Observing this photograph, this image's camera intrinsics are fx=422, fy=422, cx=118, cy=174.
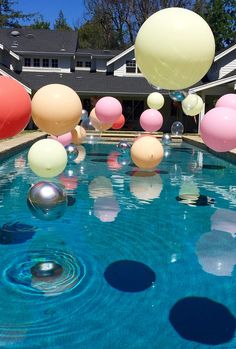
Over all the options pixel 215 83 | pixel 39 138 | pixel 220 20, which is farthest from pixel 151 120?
pixel 220 20

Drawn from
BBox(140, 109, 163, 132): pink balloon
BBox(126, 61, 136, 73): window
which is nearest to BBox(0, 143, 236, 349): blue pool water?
BBox(140, 109, 163, 132): pink balloon

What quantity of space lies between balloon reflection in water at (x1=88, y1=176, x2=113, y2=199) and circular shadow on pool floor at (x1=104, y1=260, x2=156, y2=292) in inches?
157

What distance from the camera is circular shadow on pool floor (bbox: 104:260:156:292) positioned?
4.98 meters

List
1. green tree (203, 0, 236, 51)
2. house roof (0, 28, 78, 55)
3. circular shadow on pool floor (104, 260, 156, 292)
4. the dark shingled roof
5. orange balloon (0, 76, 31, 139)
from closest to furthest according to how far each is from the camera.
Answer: orange balloon (0, 76, 31, 139)
circular shadow on pool floor (104, 260, 156, 292)
the dark shingled roof
house roof (0, 28, 78, 55)
green tree (203, 0, 236, 51)

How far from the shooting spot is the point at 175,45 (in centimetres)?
389

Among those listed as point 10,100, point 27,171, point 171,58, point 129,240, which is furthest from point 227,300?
point 27,171

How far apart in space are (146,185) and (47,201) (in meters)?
5.96

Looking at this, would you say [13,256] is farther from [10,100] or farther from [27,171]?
[27,171]

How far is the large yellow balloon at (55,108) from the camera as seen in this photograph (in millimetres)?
6703

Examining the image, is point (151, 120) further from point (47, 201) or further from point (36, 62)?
point (36, 62)

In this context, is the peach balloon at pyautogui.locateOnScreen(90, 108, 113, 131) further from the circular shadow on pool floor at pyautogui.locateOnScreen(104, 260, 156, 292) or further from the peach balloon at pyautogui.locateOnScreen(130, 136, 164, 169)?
the circular shadow on pool floor at pyautogui.locateOnScreen(104, 260, 156, 292)

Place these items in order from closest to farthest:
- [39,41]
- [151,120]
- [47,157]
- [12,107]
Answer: [12,107]
[47,157]
[151,120]
[39,41]

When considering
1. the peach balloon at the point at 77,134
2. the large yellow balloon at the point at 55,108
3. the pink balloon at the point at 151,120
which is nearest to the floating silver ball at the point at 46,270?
the large yellow balloon at the point at 55,108

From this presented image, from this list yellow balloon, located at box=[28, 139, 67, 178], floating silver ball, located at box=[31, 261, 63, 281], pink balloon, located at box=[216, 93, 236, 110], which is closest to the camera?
floating silver ball, located at box=[31, 261, 63, 281]
